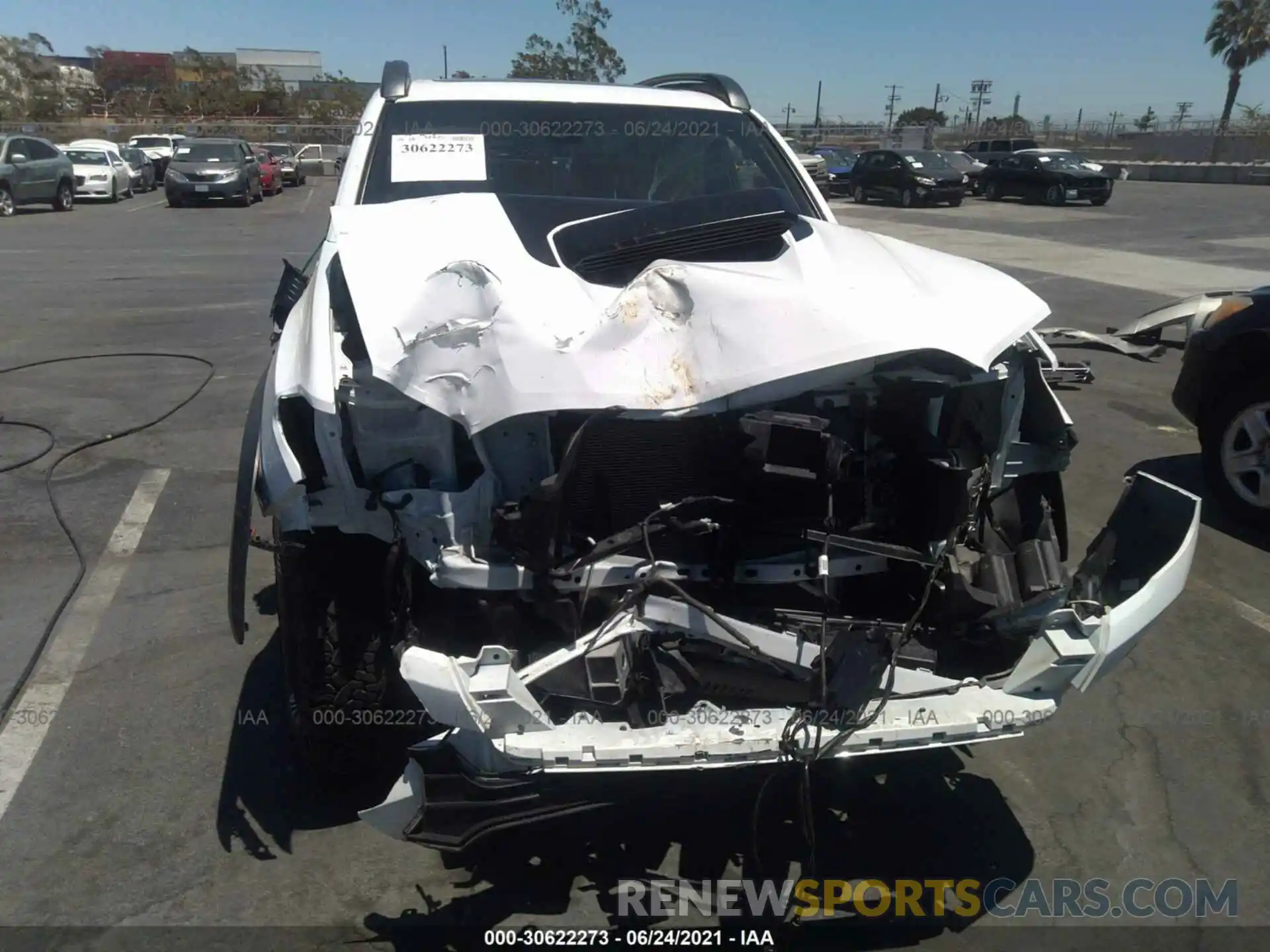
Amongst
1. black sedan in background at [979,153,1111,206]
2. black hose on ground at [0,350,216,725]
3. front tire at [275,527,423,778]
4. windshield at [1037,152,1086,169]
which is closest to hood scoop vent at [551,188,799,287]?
front tire at [275,527,423,778]

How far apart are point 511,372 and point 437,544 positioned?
0.45 m

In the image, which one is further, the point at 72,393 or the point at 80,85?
the point at 80,85

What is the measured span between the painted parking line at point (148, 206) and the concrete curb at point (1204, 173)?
32.9 m

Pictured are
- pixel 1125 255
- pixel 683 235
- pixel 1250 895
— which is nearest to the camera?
pixel 1250 895

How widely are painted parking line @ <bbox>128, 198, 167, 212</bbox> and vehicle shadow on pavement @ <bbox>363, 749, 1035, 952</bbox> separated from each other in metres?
25.1

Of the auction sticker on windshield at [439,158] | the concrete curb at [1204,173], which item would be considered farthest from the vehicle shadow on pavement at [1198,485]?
the concrete curb at [1204,173]

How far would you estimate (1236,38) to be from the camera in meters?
47.7

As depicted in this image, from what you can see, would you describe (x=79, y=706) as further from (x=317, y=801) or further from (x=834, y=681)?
(x=834, y=681)

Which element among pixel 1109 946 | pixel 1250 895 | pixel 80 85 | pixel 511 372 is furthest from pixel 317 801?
pixel 80 85

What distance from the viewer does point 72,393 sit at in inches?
295

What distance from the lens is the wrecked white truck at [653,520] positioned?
2373 mm

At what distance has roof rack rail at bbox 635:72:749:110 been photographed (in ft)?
16.3

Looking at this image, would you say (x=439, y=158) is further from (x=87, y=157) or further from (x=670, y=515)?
(x=87, y=157)
